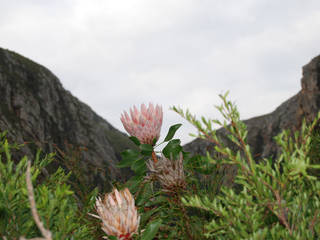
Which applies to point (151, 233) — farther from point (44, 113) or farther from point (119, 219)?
point (44, 113)

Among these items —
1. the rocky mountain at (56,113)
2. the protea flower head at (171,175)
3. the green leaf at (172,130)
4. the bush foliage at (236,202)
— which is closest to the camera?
the bush foliage at (236,202)

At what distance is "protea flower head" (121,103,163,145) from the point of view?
1.37m

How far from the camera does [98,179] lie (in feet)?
112

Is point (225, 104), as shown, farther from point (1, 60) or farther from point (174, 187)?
point (1, 60)

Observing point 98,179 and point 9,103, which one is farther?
point 98,179

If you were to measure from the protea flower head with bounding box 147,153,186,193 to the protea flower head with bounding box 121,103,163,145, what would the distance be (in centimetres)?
18

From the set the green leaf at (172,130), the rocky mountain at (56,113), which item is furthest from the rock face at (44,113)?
the green leaf at (172,130)

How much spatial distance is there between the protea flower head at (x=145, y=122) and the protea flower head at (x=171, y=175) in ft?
0.58

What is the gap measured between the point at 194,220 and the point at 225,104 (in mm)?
543

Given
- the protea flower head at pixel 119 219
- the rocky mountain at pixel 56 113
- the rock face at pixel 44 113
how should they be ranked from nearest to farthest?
1. the protea flower head at pixel 119 219
2. the rocky mountain at pixel 56 113
3. the rock face at pixel 44 113

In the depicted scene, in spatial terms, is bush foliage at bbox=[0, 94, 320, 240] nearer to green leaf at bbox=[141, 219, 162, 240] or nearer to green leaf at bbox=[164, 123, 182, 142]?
green leaf at bbox=[141, 219, 162, 240]

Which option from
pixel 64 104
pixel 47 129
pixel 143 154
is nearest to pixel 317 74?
pixel 143 154

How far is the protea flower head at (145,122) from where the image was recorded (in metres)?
1.37

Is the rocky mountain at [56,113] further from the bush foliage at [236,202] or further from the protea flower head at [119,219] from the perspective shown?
the protea flower head at [119,219]
